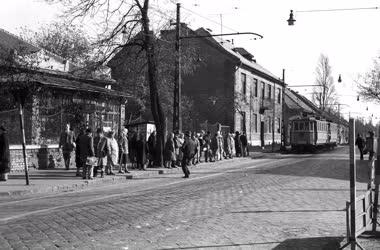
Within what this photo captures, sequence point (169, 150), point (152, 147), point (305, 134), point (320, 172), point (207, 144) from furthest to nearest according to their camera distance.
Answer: point (305, 134) < point (207, 144) < point (152, 147) < point (169, 150) < point (320, 172)

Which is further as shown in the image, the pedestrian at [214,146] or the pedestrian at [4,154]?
the pedestrian at [214,146]

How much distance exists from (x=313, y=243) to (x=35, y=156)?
15964mm

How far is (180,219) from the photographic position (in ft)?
29.2

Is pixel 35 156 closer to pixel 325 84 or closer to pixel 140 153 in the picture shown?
pixel 140 153

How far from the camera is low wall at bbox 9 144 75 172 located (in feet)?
63.7

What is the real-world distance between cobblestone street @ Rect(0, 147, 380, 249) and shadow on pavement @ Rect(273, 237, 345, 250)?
14mm

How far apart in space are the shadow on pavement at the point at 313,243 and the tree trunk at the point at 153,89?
15.7m

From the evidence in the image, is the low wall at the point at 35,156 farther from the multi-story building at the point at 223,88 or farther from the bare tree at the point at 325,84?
the bare tree at the point at 325,84

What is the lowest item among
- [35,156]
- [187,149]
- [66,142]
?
[35,156]

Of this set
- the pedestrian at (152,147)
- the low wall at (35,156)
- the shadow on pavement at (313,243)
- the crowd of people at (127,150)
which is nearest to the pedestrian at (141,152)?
the crowd of people at (127,150)

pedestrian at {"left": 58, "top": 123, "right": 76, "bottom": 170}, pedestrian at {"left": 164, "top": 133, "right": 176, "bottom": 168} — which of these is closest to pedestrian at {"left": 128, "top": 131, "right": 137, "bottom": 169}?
pedestrian at {"left": 164, "top": 133, "right": 176, "bottom": 168}

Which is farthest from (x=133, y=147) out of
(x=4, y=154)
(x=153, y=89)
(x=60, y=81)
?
(x=4, y=154)

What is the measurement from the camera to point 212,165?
26.4m

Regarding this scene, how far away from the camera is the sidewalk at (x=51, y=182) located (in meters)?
13.8
